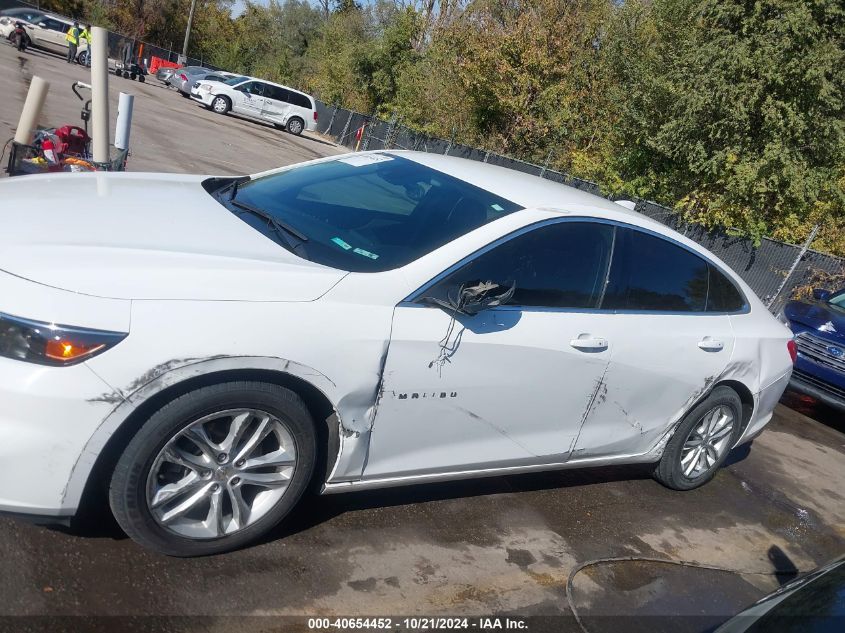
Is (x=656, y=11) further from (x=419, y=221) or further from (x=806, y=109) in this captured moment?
(x=419, y=221)

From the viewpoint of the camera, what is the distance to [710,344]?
4590mm

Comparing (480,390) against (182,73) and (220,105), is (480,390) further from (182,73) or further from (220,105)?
(182,73)

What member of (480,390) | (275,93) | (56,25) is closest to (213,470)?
(480,390)

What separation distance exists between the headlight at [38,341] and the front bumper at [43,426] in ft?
0.09

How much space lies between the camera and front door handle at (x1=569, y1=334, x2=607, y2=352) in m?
3.82

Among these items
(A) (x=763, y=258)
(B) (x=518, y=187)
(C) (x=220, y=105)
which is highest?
(B) (x=518, y=187)

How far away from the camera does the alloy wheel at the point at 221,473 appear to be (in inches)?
114

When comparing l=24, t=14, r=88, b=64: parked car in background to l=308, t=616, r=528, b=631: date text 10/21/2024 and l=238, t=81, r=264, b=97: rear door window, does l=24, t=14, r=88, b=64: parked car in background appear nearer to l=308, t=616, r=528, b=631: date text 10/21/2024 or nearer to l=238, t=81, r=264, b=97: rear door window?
l=238, t=81, r=264, b=97: rear door window

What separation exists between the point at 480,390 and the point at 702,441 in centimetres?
221

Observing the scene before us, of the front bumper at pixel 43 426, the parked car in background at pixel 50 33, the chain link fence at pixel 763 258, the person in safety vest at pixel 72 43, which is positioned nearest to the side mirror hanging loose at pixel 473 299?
the front bumper at pixel 43 426

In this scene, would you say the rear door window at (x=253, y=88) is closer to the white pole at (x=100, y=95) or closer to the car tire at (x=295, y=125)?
the car tire at (x=295, y=125)

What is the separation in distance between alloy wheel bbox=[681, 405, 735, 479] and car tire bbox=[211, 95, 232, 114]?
27.2m

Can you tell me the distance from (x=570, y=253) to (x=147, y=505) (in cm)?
236

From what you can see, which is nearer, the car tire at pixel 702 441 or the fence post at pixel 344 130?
the car tire at pixel 702 441
